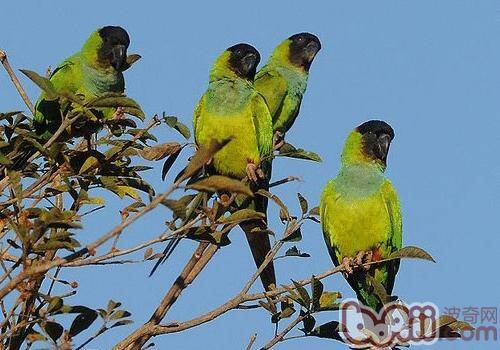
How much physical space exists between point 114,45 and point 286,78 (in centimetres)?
174

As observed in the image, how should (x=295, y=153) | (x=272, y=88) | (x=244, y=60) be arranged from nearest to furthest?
(x=295, y=153)
(x=244, y=60)
(x=272, y=88)

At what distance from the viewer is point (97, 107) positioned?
3.45 m

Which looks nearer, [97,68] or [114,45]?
[97,68]

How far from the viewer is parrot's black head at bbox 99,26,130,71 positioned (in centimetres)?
589

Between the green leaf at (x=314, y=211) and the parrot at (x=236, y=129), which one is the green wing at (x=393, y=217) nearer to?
→ the parrot at (x=236, y=129)

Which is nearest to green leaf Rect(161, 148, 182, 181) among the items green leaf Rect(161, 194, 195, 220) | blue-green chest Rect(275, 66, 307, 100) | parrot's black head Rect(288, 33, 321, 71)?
green leaf Rect(161, 194, 195, 220)

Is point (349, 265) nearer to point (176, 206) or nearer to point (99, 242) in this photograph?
point (176, 206)

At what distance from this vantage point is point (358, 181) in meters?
5.32

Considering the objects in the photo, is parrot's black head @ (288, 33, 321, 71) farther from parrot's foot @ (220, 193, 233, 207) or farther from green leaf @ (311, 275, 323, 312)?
green leaf @ (311, 275, 323, 312)

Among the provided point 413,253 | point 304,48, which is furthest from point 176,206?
point 304,48

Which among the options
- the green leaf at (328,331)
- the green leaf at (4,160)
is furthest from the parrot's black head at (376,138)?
the green leaf at (4,160)

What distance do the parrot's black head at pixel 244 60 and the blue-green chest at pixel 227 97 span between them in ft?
0.87

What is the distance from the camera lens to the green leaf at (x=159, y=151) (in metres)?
3.90

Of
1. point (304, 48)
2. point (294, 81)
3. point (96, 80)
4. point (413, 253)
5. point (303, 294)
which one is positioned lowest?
point (303, 294)
